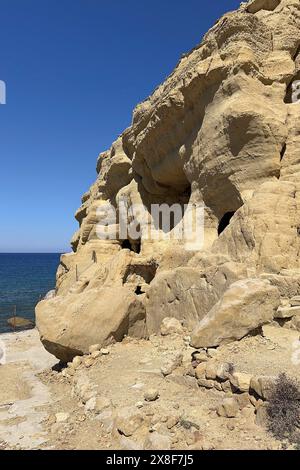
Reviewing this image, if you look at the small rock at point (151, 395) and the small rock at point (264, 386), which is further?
the small rock at point (151, 395)

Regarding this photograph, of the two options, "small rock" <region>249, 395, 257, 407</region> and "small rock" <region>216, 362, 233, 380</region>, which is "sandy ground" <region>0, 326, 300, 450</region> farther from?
"small rock" <region>216, 362, 233, 380</region>

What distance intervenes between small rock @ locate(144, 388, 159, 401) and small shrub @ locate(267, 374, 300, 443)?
2.08 meters

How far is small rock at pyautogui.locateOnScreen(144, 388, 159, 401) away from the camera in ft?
21.9

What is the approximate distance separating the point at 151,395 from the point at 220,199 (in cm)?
908

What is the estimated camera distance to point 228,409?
5.79m

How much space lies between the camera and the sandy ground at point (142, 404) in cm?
552

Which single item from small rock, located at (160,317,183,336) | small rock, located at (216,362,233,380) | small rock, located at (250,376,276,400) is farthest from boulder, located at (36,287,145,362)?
small rock, located at (250,376,276,400)

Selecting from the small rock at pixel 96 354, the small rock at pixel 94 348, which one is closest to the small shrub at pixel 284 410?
the small rock at pixel 96 354

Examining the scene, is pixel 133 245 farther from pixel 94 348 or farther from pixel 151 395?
pixel 151 395

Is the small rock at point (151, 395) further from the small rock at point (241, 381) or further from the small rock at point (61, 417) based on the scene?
the small rock at point (61, 417)

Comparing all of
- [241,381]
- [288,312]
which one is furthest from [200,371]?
[288,312]

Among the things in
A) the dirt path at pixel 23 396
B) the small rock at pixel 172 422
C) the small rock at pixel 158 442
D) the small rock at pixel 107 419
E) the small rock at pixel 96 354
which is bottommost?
the dirt path at pixel 23 396

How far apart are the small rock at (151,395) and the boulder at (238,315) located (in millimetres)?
1705

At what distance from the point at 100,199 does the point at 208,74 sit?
568 inches
